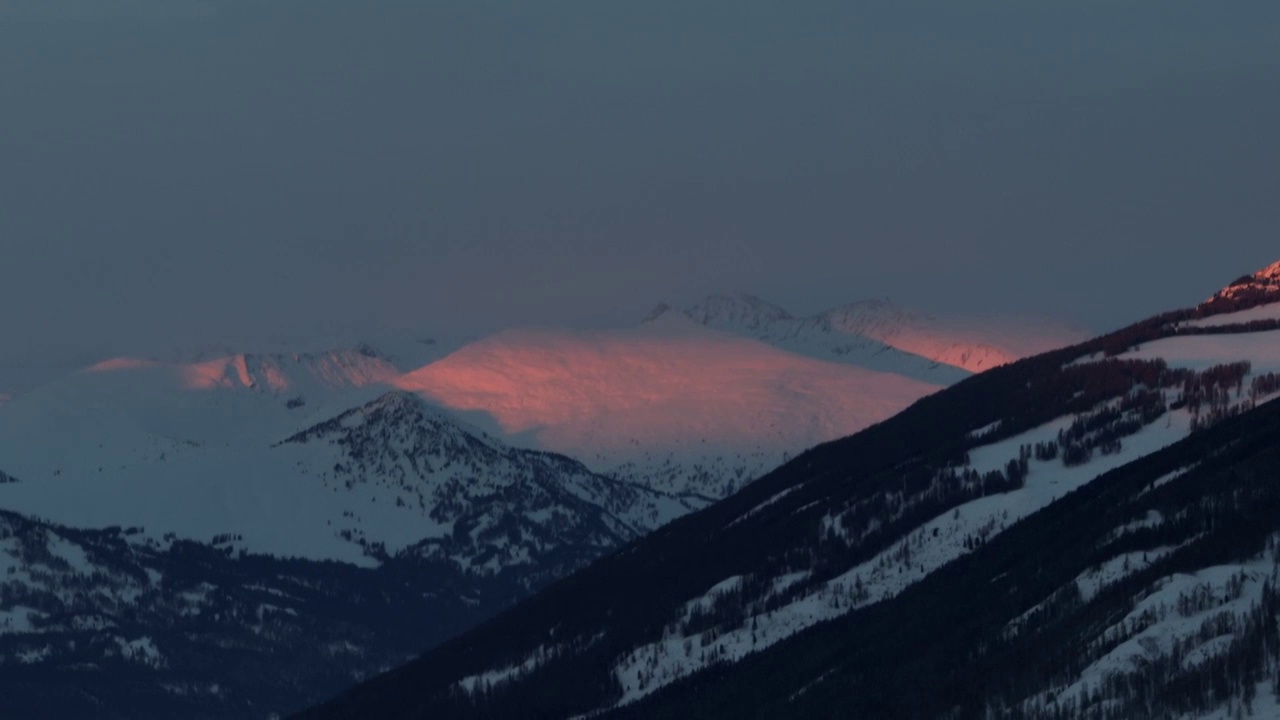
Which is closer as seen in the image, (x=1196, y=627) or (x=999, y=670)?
(x=1196, y=627)

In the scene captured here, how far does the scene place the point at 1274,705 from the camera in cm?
16225

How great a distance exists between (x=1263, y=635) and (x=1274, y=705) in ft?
46.1

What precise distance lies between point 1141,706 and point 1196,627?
1430 cm

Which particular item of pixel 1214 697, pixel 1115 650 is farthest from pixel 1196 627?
pixel 1214 697

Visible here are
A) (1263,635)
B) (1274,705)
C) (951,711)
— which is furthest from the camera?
(951,711)

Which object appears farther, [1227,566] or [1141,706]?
[1227,566]

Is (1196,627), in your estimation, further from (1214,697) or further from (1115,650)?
(1214,697)

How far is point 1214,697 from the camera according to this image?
167875mm

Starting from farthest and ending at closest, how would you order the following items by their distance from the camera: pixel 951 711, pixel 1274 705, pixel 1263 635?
pixel 951 711 < pixel 1263 635 < pixel 1274 705

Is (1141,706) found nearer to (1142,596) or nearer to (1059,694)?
(1059,694)

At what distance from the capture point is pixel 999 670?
198 m

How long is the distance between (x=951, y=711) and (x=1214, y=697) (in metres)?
30.2

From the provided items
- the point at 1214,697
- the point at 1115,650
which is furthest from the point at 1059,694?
the point at 1214,697

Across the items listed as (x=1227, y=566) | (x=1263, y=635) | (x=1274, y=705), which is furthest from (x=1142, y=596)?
(x=1274, y=705)
